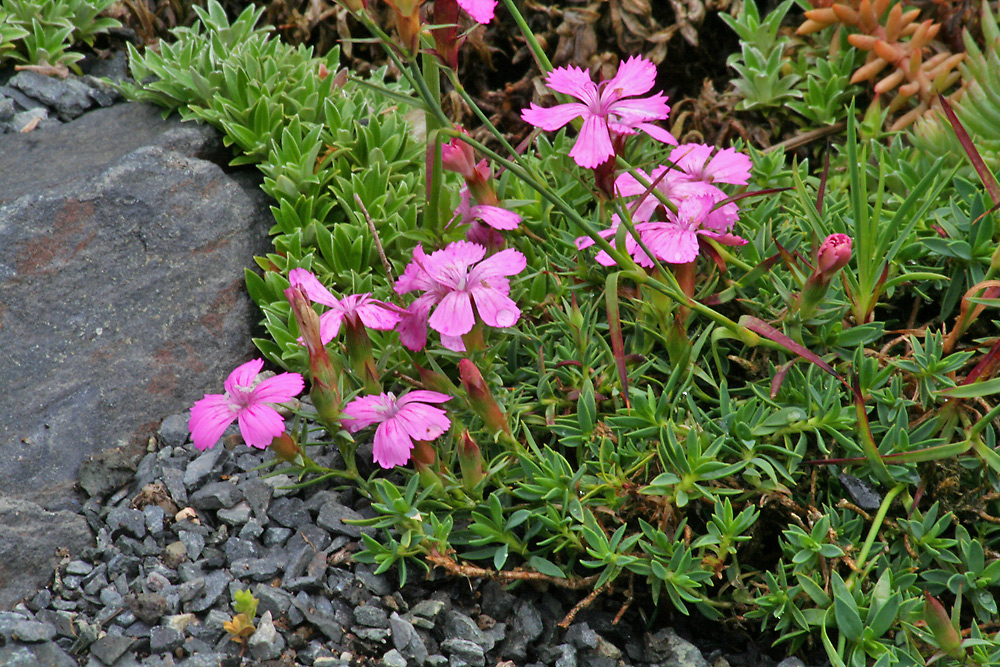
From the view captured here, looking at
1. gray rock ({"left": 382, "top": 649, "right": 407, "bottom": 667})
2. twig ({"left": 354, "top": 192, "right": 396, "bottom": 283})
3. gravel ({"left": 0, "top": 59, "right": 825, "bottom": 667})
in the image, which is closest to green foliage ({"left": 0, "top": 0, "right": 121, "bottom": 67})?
twig ({"left": 354, "top": 192, "right": 396, "bottom": 283})

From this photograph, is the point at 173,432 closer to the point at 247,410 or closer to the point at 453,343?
the point at 247,410

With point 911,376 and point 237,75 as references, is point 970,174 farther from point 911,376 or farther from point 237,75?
point 237,75

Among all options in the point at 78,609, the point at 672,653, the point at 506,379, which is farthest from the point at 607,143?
the point at 78,609

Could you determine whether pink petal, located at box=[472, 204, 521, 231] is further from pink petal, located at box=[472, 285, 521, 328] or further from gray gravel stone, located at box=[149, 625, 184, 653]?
gray gravel stone, located at box=[149, 625, 184, 653]

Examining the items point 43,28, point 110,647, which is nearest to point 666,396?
point 110,647

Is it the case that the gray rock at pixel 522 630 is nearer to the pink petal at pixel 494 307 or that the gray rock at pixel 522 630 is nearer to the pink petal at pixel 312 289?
the pink petal at pixel 494 307

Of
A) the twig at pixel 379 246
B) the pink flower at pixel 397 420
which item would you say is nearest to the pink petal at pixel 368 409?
the pink flower at pixel 397 420
